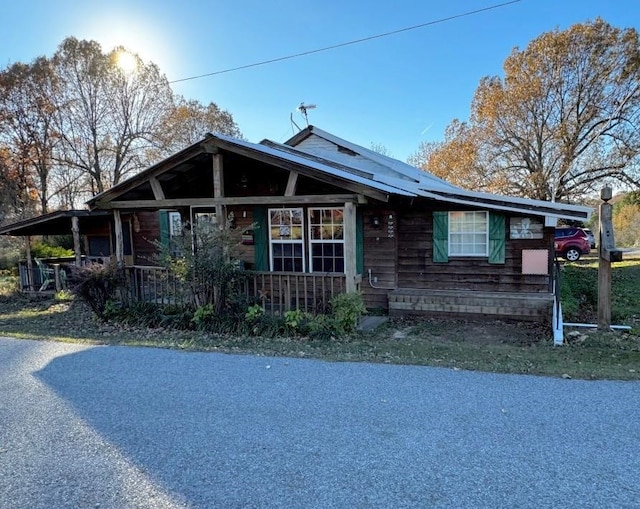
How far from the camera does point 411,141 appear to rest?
111 feet

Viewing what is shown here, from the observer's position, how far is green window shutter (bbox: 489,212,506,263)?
28.5ft

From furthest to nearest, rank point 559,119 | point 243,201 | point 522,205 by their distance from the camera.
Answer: point 559,119, point 522,205, point 243,201

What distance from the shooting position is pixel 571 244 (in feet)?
70.5

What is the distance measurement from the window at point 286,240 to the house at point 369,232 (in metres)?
0.02

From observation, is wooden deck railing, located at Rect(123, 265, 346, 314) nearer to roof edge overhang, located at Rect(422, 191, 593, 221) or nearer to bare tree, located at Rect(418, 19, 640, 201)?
roof edge overhang, located at Rect(422, 191, 593, 221)

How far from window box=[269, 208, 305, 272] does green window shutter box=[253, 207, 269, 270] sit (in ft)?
0.46

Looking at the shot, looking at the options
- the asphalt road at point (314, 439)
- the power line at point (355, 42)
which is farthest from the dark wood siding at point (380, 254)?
the power line at point (355, 42)

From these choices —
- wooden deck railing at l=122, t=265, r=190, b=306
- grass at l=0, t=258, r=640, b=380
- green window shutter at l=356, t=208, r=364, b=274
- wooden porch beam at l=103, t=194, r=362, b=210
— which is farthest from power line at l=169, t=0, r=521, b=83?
wooden deck railing at l=122, t=265, r=190, b=306

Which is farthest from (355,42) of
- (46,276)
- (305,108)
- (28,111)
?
(28,111)

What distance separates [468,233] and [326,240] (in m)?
3.09

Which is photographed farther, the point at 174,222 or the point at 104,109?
the point at 104,109

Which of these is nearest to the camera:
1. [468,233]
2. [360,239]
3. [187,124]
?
[468,233]

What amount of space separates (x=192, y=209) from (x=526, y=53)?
19.9 m

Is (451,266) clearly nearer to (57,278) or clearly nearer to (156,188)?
(156,188)
